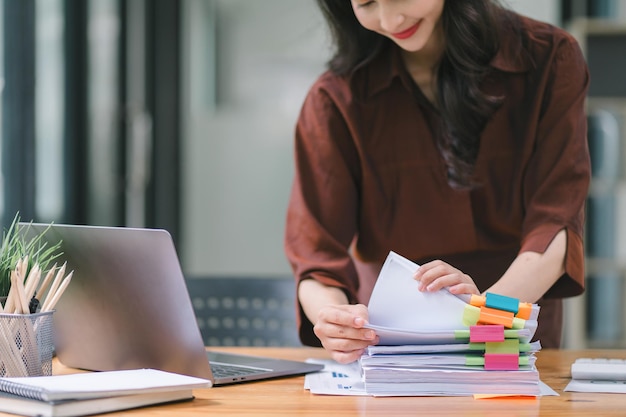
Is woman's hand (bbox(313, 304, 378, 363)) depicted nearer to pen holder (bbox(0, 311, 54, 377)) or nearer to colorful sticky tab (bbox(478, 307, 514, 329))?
colorful sticky tab (bbox(478, 307, 514, 329))

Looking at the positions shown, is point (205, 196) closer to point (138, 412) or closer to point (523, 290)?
point (523, 290)

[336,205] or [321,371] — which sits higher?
[336,205]

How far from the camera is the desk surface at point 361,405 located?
3.79ft

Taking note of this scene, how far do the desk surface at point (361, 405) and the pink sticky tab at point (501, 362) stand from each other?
41 mm

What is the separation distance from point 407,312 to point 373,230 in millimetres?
626

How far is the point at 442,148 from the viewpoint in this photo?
1803mm

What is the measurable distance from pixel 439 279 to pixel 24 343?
563mm

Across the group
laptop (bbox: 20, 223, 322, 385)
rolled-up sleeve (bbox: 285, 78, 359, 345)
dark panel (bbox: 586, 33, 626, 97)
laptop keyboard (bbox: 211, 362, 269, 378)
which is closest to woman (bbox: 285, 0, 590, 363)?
rolled-up sleeve (bbox: 285, 78, 359, 345)

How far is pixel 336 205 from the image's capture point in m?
1.78

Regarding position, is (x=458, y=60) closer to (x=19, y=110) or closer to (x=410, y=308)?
(x=410, y=308)

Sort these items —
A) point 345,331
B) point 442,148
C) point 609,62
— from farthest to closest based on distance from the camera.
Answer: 1. point 609,62
2. point 442,148
3. point 345,331

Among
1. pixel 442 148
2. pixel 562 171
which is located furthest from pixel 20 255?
pixel 562 171

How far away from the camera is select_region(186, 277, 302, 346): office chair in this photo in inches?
78.6

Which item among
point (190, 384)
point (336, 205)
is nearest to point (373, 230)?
point (336, 205)
